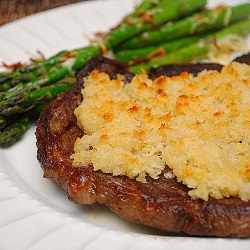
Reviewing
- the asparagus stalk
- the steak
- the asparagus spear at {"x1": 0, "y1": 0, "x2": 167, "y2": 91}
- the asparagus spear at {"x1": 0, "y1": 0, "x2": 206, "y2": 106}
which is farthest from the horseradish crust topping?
the asparagus spear at {"x1": 0, "y1": 0, "x2": 167, "y2": 91}

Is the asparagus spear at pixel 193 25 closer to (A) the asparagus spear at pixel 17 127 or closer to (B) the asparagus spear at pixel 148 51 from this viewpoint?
(B) the asparagus spear at pixel 148 51

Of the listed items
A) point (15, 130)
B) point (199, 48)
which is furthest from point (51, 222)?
point (199, 48)

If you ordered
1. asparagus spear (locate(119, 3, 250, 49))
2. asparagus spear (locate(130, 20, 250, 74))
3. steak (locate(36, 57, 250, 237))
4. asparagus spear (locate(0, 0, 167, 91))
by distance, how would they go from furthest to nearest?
asparagus spear (locate(119, 3, 250, 49)), asparagus spear (locate(130, 20, 250, 74)), asparagus spear (locate(0, 0, 167, 91)), steak (locate(36, 57, 250, 237))

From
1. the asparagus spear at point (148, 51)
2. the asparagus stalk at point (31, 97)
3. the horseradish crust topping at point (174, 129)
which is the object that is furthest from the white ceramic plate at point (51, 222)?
the asparagus spear at point (148, 51)

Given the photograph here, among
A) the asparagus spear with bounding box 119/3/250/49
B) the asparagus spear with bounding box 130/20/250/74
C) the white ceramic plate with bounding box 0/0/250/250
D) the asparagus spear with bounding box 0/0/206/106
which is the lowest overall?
the white ceramic plate with bounding box 0/0/250/250

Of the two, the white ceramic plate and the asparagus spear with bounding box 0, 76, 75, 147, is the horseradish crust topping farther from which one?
the asparagus spear with bounding box 0, 76, 75, 147

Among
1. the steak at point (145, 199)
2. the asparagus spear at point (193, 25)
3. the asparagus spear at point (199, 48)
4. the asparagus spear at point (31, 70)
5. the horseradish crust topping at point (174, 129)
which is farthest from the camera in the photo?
the asparagus spear at point (193, 25)
